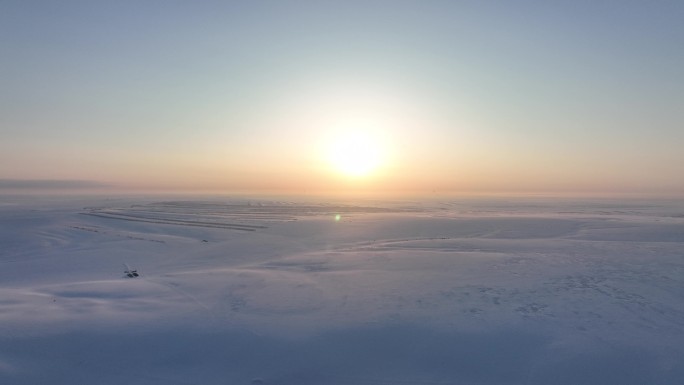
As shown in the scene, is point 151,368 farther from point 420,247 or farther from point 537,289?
point 420,247

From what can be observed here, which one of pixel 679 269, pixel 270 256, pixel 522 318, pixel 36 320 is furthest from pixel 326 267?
pixel 679 269

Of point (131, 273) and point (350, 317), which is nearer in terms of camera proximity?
point (350, 317)

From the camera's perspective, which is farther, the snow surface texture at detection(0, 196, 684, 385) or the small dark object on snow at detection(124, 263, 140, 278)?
the small dark object on snow at detection(124, 263, 140, 278)

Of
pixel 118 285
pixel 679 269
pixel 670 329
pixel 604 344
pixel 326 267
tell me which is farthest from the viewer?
pixel 326 267

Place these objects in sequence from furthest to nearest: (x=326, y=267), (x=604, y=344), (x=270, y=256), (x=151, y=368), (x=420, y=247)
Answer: (x=420, y=247) < (x=270, y=256) < (x=326, y=267) < (x=604, y=344) < (x=151, y=368)

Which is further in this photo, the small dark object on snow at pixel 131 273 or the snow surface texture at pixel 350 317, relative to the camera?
the small dark object on snow at pixel 131 273

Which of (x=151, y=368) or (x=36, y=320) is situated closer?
(x=151, y=368)

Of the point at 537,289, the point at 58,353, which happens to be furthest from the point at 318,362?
the point at 537,289
